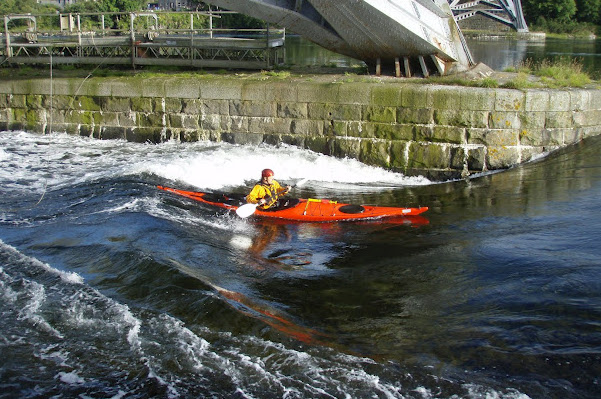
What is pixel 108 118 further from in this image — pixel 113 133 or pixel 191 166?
pixel 191 166

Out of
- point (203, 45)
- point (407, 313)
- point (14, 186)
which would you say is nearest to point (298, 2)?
point (203, 45)

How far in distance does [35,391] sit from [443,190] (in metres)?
8.12

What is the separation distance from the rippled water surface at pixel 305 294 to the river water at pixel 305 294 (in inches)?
0.8

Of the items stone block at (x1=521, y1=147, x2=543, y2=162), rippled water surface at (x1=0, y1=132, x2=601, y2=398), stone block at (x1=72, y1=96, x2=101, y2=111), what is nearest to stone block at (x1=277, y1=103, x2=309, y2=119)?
rippled water surface at (x1=0, y1=132, x2=601, y2=398)

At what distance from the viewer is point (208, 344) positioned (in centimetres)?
540

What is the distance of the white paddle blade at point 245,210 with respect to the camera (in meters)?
9.37

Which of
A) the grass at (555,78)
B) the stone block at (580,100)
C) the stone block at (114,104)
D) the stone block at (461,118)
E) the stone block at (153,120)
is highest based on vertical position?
the grass at (555,78)

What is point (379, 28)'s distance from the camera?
12.9m

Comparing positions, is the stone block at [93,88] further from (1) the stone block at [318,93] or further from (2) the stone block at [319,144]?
(2) the stone block at [319,144]

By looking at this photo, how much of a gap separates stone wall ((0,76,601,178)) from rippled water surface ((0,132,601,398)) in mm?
833

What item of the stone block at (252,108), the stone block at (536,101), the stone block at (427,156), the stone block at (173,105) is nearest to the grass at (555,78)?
the stone block at (536,101)

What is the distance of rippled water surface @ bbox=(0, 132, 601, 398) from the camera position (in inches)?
193

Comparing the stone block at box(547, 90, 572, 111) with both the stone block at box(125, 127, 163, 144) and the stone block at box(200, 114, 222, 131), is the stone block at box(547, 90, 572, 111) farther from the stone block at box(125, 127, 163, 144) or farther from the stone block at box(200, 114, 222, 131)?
the stone block at box(125, 127, 163, 144)

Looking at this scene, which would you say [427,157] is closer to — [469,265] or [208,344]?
[469,265]
